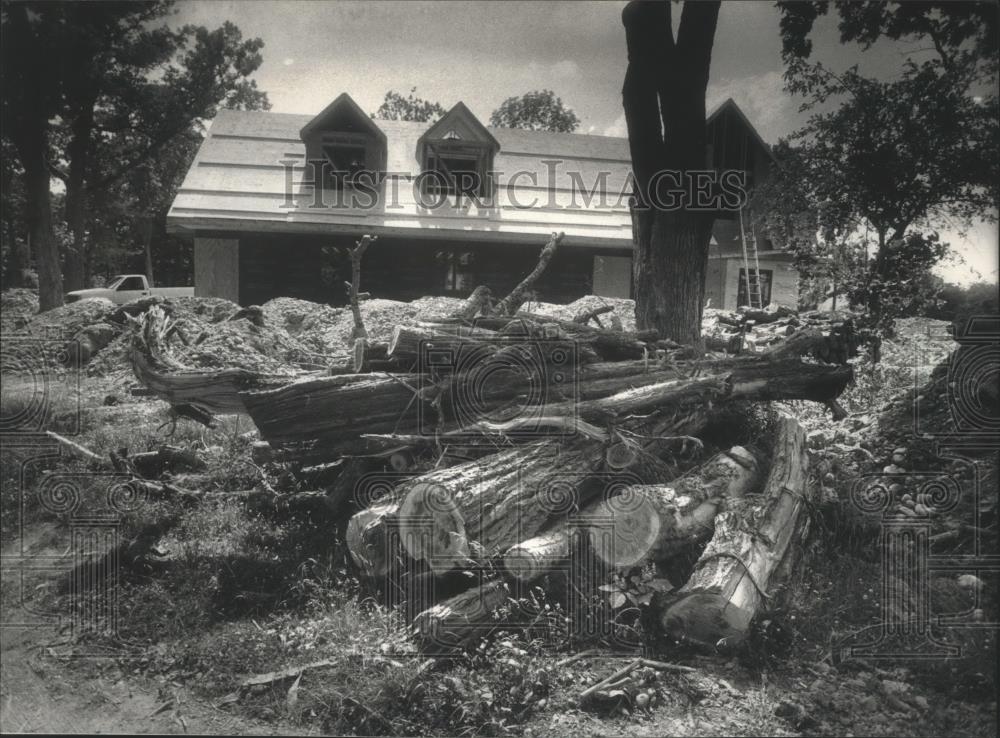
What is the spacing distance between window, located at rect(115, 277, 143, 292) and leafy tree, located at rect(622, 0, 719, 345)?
451 cm

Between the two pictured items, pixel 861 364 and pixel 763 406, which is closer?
pixel 763 406

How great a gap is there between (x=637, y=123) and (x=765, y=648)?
184 inches

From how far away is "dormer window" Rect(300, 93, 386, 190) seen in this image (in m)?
7.84

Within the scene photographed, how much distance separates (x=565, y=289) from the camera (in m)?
9.70

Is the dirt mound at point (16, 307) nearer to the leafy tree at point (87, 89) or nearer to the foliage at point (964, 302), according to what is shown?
the leafy tree at point (87, 89)

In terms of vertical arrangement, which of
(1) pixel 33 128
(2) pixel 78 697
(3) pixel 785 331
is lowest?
(2) pixel 78 697

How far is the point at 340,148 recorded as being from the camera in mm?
7648

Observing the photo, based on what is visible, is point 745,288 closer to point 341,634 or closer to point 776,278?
point 776,278

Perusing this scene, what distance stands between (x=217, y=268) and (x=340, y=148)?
3.06 m

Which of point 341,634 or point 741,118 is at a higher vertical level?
point 741,118

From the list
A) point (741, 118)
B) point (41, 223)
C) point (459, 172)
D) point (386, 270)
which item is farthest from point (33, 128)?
point (386, 270)

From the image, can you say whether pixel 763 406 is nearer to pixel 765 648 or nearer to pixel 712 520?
pixel 712 520

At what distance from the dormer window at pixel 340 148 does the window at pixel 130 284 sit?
267cm

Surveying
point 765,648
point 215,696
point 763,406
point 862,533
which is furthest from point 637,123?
point 215,696
